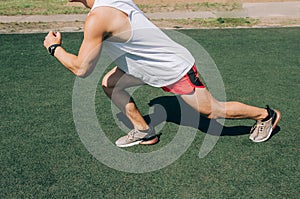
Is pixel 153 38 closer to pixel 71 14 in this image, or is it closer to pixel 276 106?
pixel 276 106

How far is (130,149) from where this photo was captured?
4.29 meters

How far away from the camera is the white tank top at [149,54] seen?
144 inches

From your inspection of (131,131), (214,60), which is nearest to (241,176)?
(131,131)

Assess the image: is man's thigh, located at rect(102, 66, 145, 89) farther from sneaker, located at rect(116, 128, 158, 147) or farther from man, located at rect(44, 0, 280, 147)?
sneaker, located at rect(116, 128, 158, 147)

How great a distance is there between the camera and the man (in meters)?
3.50

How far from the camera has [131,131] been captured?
437 cm

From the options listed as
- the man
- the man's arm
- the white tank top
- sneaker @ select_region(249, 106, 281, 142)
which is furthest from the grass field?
the man's arm

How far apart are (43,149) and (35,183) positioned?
0.62 meters

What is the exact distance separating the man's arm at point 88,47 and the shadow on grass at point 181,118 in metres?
1.14

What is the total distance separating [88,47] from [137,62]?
1.77ft

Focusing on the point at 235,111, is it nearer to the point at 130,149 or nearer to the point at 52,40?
the point at 130,149


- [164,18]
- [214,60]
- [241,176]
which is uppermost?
[241,176]

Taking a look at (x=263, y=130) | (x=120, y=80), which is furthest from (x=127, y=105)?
(x=263, y=130)

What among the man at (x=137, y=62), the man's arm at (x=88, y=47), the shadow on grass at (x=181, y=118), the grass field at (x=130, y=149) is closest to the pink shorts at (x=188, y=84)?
the man at (x=137, y=62)
